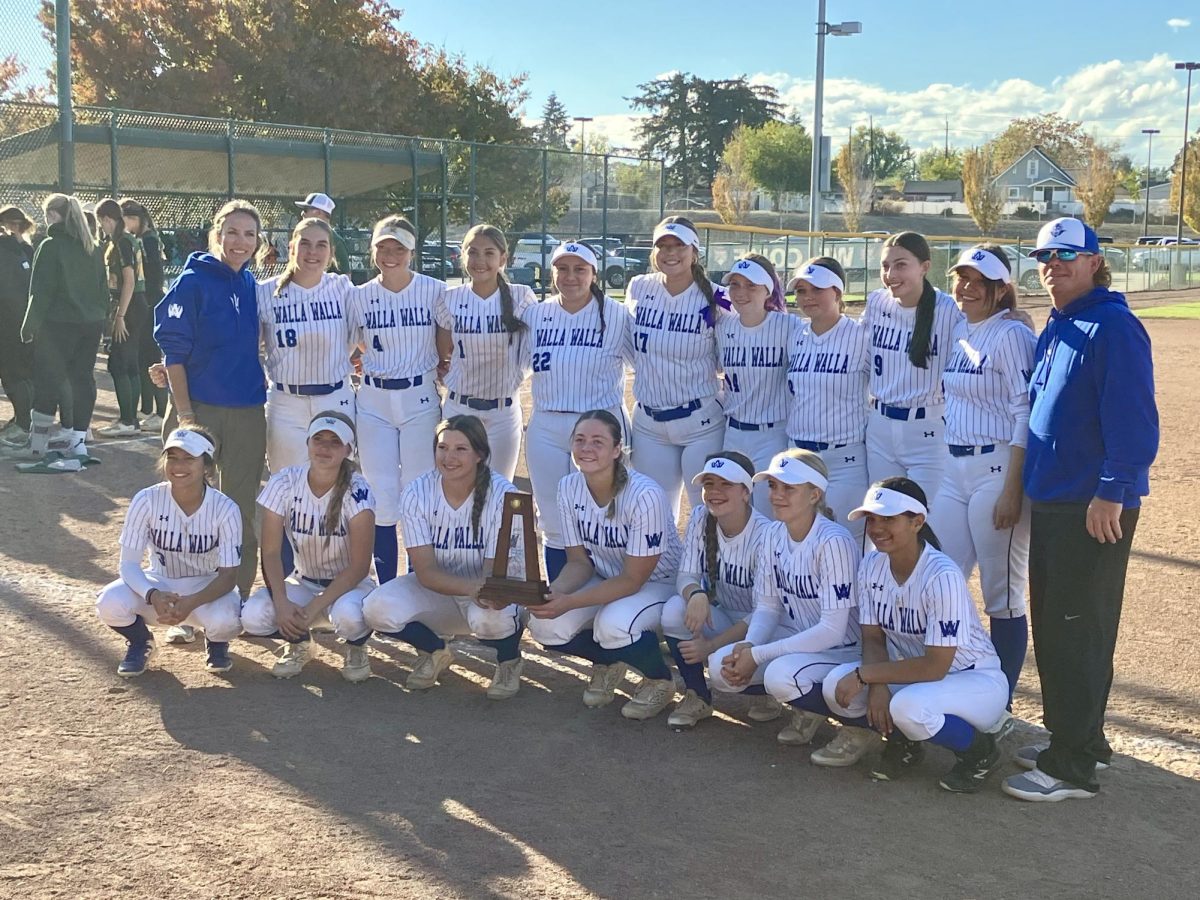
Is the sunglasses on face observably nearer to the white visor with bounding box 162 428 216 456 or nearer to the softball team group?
the softball team group

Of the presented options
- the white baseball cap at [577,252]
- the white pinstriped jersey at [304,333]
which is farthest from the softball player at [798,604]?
the white pinstriped jersey at [304,333]

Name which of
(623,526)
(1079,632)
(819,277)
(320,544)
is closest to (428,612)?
(320,544)

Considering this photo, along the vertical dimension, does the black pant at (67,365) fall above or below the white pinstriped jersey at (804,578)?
above

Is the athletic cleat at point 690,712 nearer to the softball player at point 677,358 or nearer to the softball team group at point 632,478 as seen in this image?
the softball team group at point 632,478

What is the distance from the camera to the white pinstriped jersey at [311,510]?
5.23 metres

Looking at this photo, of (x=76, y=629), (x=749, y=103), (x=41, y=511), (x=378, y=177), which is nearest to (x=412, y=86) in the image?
(x=378, y=177)

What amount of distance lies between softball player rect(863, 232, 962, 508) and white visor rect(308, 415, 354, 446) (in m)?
2.21

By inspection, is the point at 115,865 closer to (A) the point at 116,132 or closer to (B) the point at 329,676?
(B) the point at 329,676

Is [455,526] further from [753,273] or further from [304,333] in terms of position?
[753,273]

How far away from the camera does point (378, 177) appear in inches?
744

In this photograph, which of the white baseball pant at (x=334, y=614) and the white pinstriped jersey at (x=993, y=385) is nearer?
the white pinstriped jersey at (x=993, y=385)

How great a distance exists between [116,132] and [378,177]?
516 cm

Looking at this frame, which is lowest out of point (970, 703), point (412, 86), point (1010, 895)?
point (1010, 895)

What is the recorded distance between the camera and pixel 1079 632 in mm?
4078
